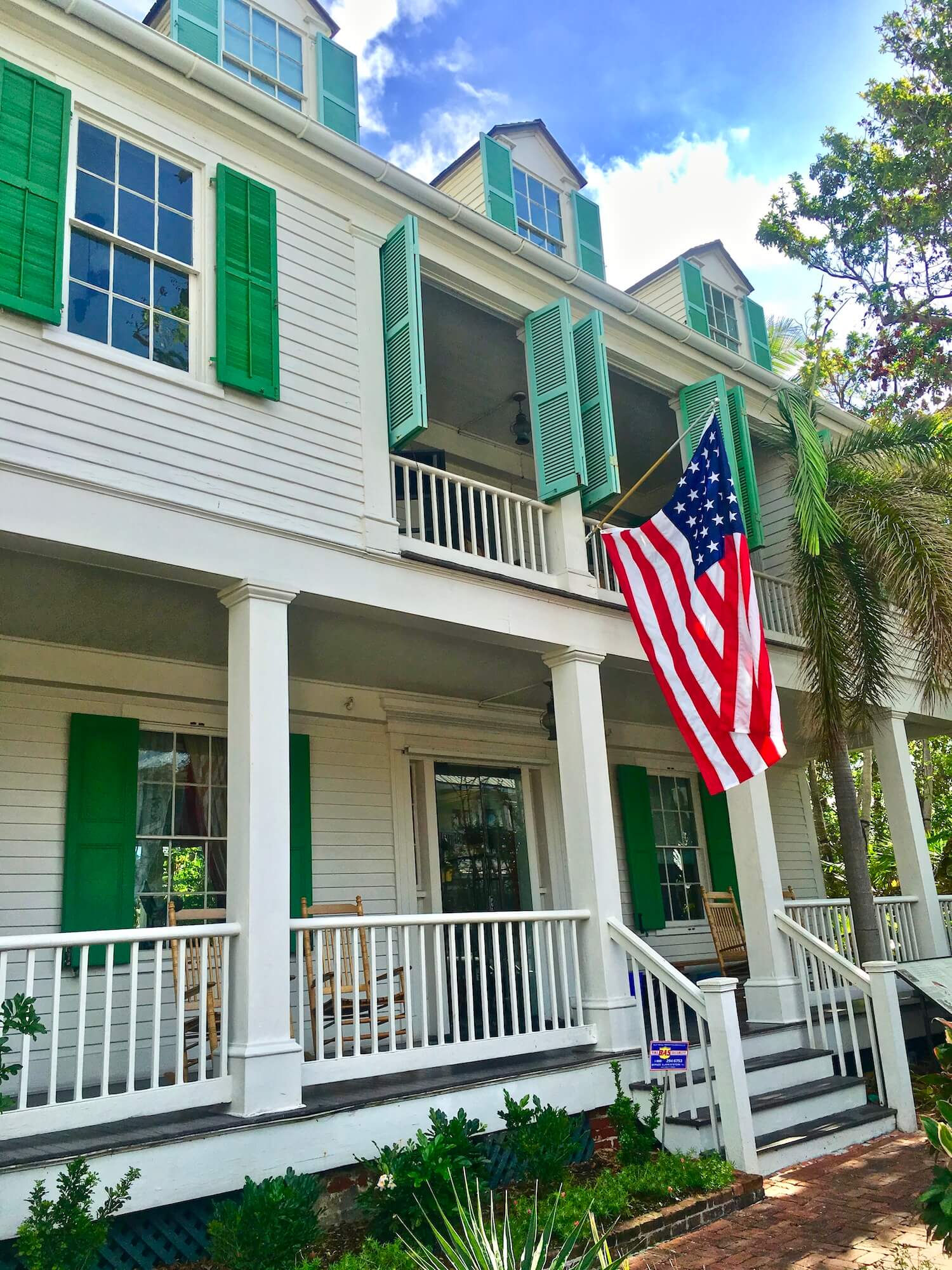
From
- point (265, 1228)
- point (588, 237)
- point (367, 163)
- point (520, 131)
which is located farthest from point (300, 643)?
point (520, 131)

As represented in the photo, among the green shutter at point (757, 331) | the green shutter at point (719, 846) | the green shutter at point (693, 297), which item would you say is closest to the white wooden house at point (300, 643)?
the green shutter at point (693, 297)

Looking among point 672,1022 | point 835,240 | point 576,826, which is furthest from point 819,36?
point 672,1022

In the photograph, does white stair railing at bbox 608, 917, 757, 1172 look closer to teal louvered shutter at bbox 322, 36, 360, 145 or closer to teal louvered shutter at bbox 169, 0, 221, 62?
teal louvered shutter at bbox 322, 36, 360, 145

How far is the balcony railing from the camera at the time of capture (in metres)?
6.97

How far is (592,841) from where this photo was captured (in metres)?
7.16

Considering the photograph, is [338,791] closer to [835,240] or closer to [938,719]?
[938,719]

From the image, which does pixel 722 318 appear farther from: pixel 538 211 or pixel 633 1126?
pixel 633 1126

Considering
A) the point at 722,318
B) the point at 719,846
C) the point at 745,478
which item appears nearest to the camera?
the point at 745,478

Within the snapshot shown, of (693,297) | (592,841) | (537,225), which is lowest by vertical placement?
(592,841)

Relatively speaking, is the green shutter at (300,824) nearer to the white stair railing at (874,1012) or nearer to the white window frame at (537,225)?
the white stair railing at (874,1012)

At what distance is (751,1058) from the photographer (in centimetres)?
718

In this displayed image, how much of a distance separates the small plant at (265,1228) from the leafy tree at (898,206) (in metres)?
15.9

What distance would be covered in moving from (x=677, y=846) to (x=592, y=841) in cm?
467

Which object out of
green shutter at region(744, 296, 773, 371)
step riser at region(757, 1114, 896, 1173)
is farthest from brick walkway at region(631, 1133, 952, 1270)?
green shutter at region(744, 296, 773, 371)
